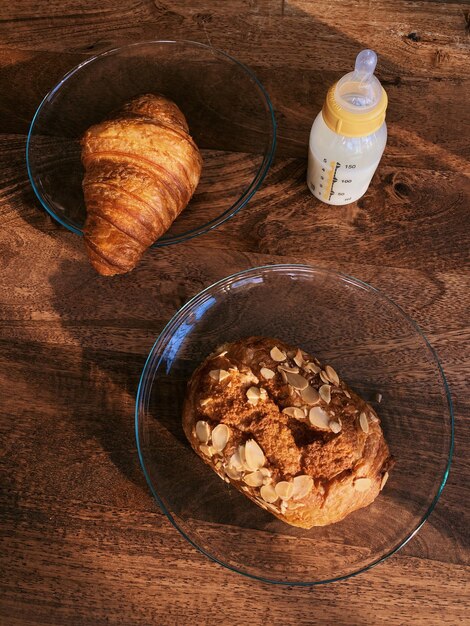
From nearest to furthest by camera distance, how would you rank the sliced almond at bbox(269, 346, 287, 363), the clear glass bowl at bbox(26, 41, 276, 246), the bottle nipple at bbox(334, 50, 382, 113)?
the bottle nipple at bbox(334, 50, 382, 113) → the sliced almond at bbox(269, 346, 287, 363) → the clear glass bowl at bbox(26, 41, 276, 246)

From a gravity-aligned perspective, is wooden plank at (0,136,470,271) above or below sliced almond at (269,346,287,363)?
above

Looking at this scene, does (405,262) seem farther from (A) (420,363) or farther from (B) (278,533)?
(B) (278,533)

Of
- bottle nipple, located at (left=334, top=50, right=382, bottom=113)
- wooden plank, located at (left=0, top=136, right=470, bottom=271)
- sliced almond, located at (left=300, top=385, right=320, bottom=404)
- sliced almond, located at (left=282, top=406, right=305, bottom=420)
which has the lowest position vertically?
sliced almond, located at (left=282, top=406, right=305, bottom=420)

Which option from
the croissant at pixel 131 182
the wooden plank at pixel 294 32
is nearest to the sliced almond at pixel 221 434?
the croissant at pixel 131 182

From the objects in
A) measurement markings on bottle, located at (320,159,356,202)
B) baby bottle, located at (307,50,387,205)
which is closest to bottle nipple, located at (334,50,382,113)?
baby bottle, located at (307,50,387,205)

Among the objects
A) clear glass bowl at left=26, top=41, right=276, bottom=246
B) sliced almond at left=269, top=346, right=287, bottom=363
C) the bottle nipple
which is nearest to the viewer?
the bottle nipple

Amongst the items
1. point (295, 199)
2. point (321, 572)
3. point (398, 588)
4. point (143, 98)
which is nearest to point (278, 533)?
point (321, 572)

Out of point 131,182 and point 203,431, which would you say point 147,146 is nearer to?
point 131,182

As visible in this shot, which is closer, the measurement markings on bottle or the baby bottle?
the baby bottle

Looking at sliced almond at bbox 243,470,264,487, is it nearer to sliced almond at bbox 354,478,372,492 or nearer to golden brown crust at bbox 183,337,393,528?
golden brown crust at bbox 183,337,393,528
